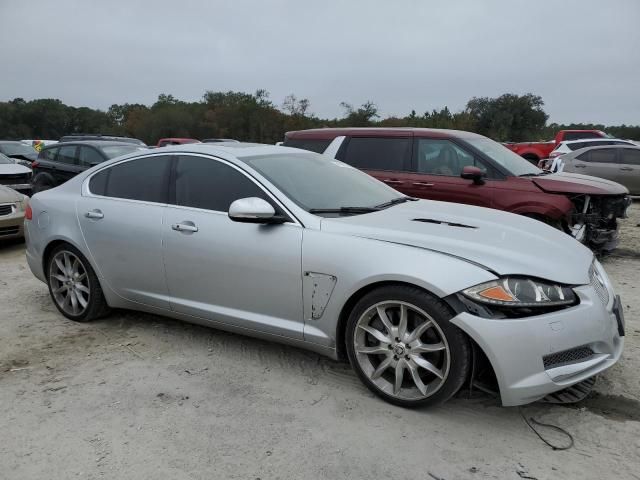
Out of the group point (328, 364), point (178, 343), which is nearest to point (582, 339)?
point (328, 364)

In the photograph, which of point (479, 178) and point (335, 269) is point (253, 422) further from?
point (479, 178)

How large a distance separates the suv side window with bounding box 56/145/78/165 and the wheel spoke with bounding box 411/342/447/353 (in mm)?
10267

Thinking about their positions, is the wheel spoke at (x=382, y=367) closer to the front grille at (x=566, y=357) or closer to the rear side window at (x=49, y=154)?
the front grille at (x=566, y=357)

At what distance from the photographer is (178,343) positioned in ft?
13.2

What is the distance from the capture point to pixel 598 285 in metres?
3.06

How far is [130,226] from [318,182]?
1.48 meters

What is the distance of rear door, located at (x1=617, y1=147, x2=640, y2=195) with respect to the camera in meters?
12.5

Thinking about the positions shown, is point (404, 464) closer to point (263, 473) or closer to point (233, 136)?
point (263, 473)

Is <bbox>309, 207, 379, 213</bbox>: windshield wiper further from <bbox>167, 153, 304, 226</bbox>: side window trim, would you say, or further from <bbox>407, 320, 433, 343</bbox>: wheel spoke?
<bbox>407, 320, 433, 343</bbox>: wheel spoke

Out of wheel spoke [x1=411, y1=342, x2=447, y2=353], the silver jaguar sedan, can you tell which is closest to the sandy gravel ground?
the silver jaguar sedan

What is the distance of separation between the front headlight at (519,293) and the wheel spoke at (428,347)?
326 millimetres

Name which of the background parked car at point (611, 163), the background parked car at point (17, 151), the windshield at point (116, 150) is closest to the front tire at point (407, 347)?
the windshield at point (116, 150)

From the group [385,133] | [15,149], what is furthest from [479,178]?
[15,149]

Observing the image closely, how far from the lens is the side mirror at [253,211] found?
3.27 meters
